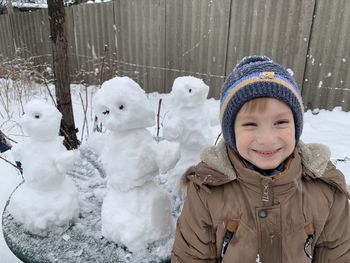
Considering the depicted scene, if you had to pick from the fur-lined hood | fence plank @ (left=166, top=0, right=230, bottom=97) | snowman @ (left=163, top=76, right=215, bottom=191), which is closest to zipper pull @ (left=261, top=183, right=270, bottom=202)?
the fur-lined hood

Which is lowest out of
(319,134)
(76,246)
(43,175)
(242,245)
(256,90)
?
(319,134)

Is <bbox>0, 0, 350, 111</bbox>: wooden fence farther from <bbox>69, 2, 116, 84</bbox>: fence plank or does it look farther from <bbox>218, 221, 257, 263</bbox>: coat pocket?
<bbox>218, 221, 257, 263</bbox>: coat pocket

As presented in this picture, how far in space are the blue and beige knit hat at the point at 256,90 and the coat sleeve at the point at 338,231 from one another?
0.99 feet

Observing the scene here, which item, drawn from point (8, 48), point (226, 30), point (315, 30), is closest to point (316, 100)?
point (315, 30)

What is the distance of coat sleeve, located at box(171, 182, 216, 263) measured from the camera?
4.08ft

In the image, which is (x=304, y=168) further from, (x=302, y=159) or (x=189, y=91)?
(x=189, y=91)

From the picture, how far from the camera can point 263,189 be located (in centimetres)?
115

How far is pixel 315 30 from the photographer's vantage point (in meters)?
4.12

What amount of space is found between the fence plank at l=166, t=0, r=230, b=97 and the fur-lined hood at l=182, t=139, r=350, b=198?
12.1 ft

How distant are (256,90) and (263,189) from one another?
0.35 m

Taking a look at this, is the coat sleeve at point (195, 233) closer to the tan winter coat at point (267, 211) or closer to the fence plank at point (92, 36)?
the tan winter coat at point (267, 211)

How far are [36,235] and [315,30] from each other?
3.98m

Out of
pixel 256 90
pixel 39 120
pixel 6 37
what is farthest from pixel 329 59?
pixel 6 37

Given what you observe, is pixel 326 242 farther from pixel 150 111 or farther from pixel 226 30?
pixel 226 30
